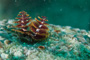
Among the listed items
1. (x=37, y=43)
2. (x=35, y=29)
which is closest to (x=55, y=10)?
(x=35, y=29)

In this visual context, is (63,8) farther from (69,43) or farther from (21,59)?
(21,59)

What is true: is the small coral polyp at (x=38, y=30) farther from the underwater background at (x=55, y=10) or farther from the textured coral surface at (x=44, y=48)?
the underwater background at (x=55, y=10)

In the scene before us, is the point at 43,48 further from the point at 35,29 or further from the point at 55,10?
the point at 55,10

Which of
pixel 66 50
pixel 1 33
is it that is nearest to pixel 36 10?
pixel 1 33

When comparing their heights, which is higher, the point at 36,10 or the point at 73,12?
the point at 73,12

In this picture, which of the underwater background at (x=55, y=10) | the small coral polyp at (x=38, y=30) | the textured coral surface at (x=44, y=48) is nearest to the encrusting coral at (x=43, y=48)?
the textured coral surface at (x=44, y=48)

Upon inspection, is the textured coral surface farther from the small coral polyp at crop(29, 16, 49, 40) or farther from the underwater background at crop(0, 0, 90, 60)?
the small coral polyp at crop(29, 16, 49, 40)

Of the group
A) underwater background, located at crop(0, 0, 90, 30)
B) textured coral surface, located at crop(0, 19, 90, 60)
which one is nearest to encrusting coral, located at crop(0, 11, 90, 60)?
textured coral surface, located at crop(0, 19, 90, 60)

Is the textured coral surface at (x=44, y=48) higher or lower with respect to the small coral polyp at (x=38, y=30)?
lower
